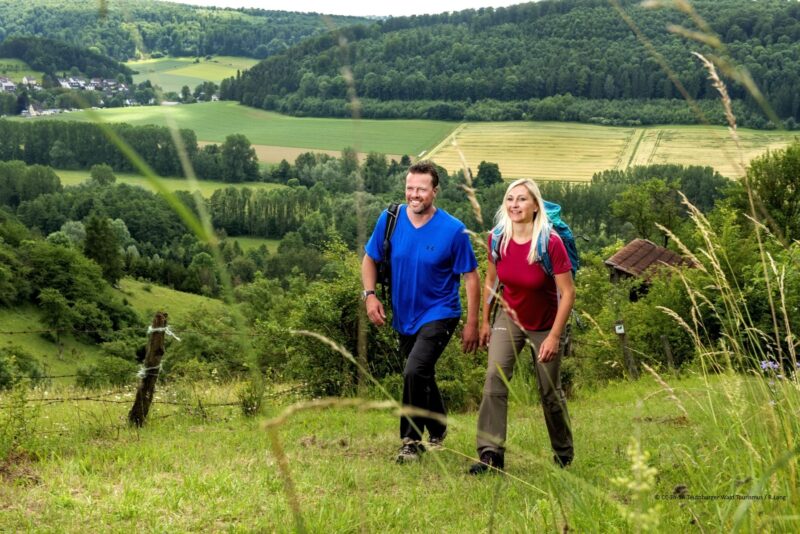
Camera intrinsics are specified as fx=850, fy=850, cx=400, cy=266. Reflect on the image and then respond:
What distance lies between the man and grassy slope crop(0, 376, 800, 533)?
472 mm

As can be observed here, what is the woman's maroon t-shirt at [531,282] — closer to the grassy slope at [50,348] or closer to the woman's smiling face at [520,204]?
the woman's smiling face at [520,204]

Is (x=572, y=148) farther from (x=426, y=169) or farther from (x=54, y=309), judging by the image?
(x=426, y=169)

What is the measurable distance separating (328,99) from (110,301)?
6234 cm

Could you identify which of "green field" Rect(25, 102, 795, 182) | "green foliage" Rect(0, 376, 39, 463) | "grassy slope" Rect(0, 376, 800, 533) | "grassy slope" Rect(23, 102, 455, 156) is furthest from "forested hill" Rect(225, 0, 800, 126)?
"green foliage" Rect(0, 376, 39, 463)

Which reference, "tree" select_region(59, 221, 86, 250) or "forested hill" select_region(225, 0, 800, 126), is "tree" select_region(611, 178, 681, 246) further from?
"tree" select_region(59, 221, 86, 250)

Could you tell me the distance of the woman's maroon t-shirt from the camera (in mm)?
4754

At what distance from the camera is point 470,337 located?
5.54m

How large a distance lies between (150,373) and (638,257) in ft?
114

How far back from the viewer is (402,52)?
144 metres

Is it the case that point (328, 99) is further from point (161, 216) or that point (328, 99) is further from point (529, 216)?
point (529, 216)

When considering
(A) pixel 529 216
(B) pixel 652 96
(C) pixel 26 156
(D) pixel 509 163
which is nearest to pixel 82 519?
(A) pixel 529 216

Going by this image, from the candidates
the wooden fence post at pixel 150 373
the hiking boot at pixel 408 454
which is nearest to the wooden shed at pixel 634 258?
the wooden fence post at pixel 150 373

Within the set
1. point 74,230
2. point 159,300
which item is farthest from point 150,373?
point 74,230

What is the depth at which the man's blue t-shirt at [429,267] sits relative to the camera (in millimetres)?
5367
